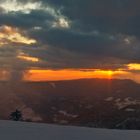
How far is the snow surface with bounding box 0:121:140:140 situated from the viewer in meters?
7.89

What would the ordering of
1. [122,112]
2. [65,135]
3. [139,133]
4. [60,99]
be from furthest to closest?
[60,99]
[122,112]
[139,133]
[65,135]

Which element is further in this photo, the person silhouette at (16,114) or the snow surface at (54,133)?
the person silhouette at (16,114)

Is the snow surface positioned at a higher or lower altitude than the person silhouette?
Result: higher

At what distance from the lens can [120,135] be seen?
8562 mm

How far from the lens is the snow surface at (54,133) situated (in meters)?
7.89

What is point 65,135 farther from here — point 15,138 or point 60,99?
point 60,99

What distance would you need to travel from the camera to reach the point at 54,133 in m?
8.26

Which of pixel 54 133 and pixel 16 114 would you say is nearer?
pixel 54 133

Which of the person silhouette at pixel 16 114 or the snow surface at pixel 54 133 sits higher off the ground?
the snow surface at pixel 54 133

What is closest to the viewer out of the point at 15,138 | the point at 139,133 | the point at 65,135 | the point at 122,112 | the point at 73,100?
the point at 15,138

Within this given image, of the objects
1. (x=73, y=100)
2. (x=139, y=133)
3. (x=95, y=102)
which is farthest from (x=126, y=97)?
(x=139, y=133)

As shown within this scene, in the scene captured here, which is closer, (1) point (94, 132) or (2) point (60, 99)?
(1) point (94, 132)

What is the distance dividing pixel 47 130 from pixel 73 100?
18422 centimetres

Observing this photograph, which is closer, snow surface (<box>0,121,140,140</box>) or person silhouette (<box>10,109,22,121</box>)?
snow surface (<box>0,121,140,140</box>)
